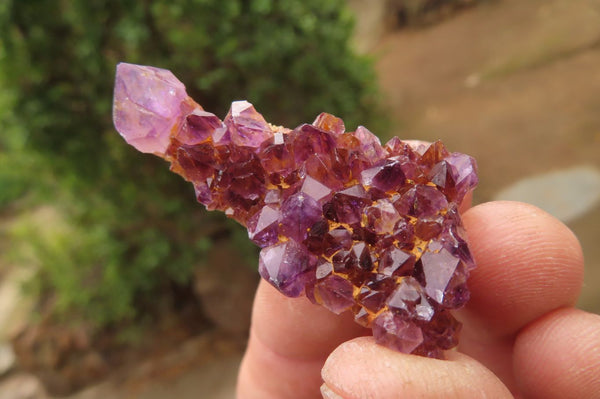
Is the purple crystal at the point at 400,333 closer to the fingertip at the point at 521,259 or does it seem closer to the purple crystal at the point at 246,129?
the fingertip at the point at 521,259

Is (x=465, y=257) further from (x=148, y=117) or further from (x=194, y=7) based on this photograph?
(x=194, y=7)

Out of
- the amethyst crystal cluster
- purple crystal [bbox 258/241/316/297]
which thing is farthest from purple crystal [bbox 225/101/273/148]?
purple crystal [bbox 258/241/316/297]

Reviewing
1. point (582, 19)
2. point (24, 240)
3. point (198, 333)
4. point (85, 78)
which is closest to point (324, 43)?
point (85, 78)

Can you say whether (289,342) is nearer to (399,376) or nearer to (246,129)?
(399,376)

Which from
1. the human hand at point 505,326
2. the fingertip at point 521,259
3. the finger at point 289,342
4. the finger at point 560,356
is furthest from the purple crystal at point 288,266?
the finger at point 560,356

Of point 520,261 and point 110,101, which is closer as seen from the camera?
point 520,261

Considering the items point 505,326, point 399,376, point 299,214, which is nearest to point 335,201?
point 299,214
